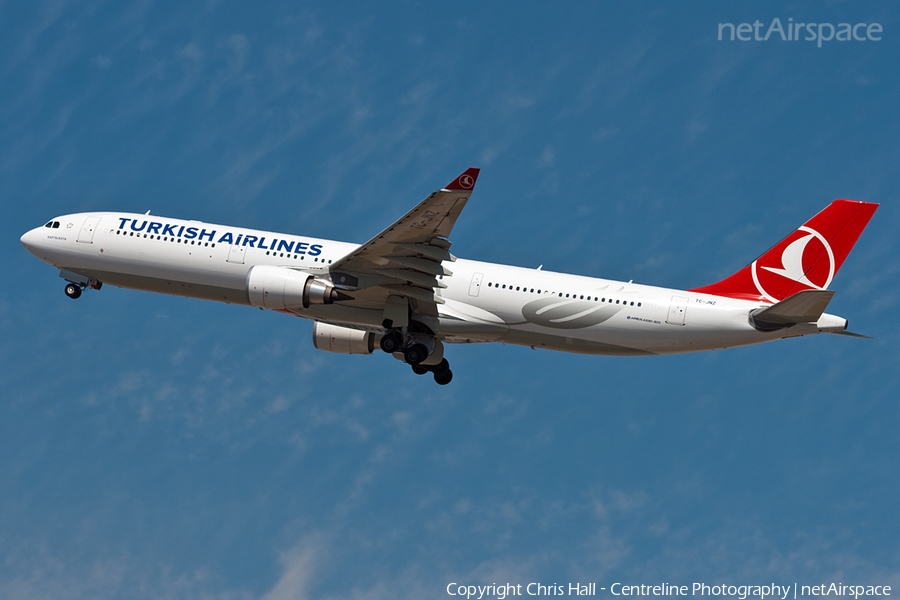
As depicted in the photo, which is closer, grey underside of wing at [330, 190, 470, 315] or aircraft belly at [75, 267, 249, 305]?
grey underside of wing at [330, 190, 470, 315]

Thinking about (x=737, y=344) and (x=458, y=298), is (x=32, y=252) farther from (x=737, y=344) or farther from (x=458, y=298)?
(x=737, y=344)

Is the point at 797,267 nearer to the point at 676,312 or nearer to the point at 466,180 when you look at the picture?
the point at 676,312

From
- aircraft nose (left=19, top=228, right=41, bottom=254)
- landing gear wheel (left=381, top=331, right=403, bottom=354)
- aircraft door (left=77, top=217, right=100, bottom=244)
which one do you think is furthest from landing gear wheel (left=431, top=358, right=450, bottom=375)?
aircraft nose (left=19, top=228, right=41, bottom=254)

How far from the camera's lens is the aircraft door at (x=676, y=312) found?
112 feet

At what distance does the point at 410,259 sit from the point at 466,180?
16.5 ft

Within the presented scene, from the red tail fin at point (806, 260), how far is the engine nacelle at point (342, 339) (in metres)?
13.6

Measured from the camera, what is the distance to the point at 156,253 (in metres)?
36.7

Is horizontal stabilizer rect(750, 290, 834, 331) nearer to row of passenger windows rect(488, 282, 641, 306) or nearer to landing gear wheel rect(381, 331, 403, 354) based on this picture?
row of passenger windows rect(488, 282, 641, 306)

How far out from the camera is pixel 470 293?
35.6m

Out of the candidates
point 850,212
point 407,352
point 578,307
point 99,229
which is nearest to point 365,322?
point 407,352

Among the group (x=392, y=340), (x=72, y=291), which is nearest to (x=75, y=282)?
(x=72, y=291)

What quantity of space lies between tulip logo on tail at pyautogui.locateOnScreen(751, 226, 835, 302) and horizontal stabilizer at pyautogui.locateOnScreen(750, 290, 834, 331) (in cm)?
196

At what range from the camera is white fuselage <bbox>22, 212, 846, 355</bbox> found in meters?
34.3

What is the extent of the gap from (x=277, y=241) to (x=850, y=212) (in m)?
21.5
